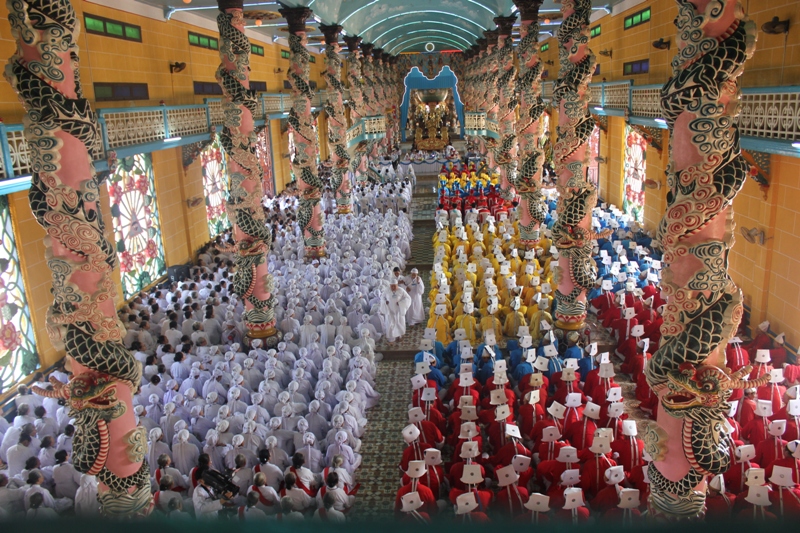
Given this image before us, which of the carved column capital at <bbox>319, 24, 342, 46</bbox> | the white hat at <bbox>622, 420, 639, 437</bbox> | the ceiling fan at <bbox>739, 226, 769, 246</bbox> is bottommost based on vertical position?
the white hat at <bbox>622, 420, 639, 437</bbox>

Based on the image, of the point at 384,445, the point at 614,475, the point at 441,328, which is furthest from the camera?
the point at 441,328

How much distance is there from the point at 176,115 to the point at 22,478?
10864 millimetres

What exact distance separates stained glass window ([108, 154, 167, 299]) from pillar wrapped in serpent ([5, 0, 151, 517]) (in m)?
8.58

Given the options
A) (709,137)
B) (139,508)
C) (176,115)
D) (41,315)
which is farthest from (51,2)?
(176,115)

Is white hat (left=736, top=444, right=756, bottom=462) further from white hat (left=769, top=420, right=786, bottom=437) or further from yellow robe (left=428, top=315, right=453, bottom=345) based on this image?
yellow robe (left=428, top=315, right=453, bottom=345)

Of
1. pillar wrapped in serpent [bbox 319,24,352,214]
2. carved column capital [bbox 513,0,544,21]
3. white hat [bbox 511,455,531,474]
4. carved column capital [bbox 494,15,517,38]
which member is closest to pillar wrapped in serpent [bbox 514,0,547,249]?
carved column capital [bbox 513,0,544,21]

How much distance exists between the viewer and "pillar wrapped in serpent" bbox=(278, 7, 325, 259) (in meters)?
16.2

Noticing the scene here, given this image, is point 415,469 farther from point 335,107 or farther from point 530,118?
point 335,107

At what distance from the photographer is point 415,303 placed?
565 inches

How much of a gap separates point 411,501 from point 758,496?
3764mm

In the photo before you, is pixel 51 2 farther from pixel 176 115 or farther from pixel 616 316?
pixel 616 316

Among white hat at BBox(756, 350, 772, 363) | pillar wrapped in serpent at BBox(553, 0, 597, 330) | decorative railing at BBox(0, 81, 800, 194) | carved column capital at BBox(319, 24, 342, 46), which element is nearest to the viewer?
white hat at BBox(756, 350, 772, 363)

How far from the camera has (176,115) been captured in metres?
15.9

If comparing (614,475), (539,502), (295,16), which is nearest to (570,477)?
(614,475)
